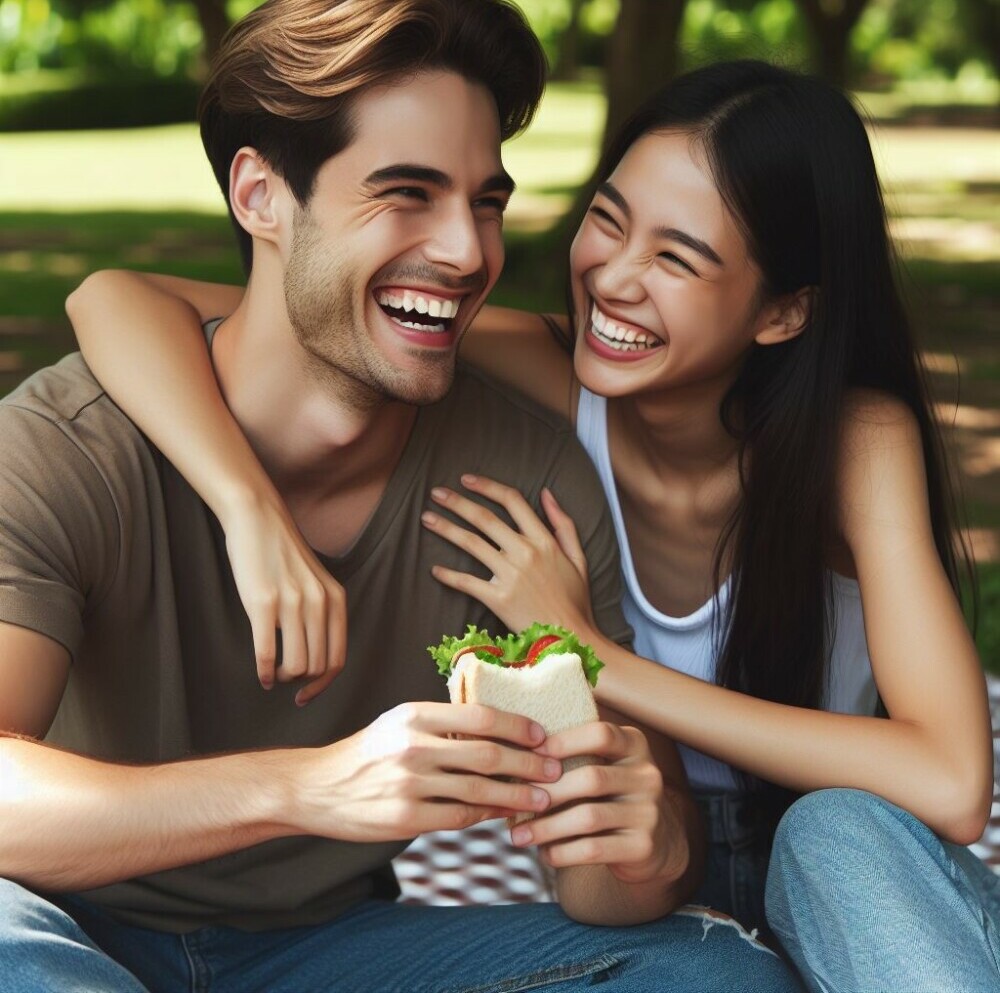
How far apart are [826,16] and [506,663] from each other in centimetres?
2801

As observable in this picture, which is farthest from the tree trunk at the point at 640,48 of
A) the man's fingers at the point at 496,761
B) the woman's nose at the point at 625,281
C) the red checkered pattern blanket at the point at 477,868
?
the man's fingers at the point at 496,761

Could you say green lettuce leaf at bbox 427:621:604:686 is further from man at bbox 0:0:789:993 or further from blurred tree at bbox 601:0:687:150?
blurred tree at bbox 601:0:687:150

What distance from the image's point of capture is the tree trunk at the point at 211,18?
20703 millimetres

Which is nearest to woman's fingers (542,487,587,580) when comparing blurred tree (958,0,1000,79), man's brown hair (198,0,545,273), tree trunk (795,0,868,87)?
man's brown hair (198,0,545,273)

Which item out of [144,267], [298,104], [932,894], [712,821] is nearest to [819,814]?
[932,894]

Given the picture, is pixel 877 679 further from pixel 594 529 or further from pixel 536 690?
pixel 536 690

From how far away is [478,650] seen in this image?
267cm

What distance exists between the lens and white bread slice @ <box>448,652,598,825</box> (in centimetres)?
256

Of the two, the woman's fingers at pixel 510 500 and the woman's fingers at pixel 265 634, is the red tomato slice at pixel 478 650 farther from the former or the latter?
the woman's fingers at pixel 510 500

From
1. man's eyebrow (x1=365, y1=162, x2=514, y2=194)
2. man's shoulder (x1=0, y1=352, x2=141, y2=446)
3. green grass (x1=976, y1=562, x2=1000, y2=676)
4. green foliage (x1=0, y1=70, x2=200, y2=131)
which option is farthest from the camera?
green foliage (x1=0, y1=70, x2=200, y2=131)

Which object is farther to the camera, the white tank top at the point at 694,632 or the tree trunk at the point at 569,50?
the tree trunk at the point at 569,50

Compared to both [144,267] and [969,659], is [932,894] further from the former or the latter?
[144,267]

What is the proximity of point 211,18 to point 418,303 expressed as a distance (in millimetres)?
19466

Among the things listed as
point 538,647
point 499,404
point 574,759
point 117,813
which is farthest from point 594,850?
point 499,404
